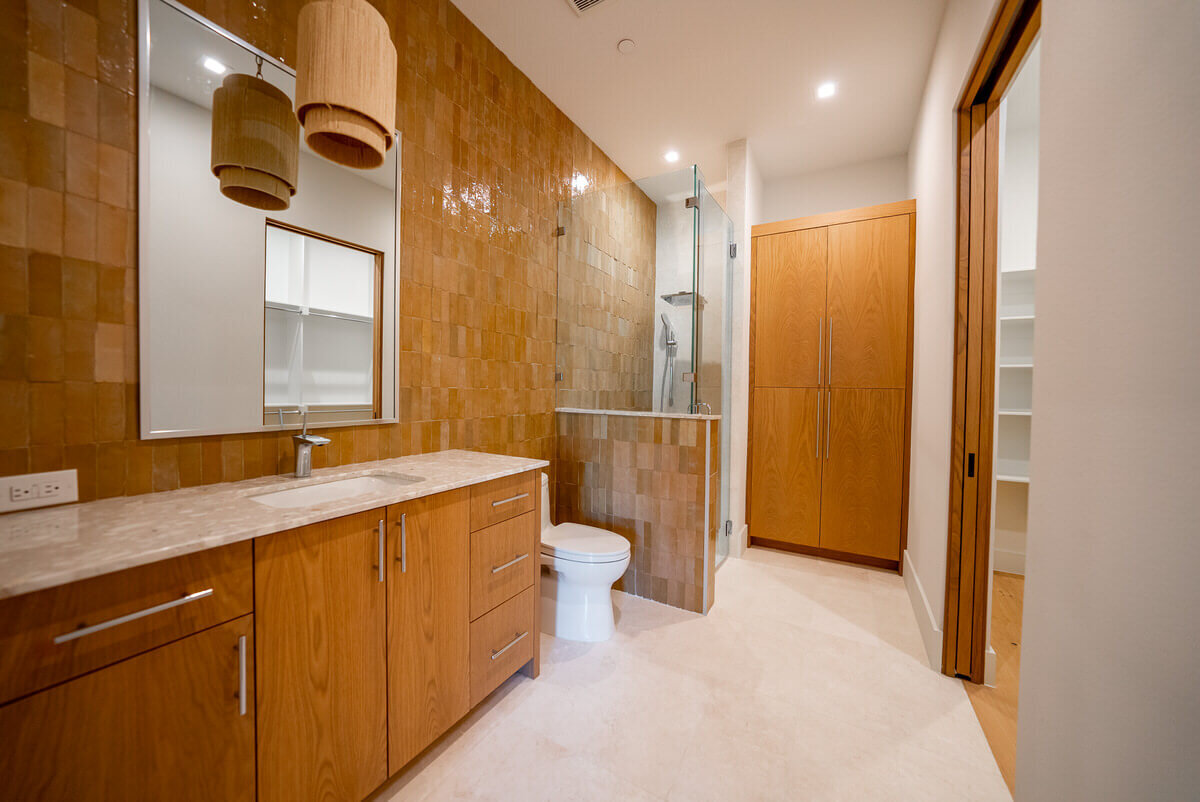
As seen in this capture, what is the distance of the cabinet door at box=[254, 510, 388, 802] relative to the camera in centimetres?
95

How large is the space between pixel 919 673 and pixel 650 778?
131 centimetres

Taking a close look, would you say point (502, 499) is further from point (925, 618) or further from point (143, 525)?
point (925, 618)

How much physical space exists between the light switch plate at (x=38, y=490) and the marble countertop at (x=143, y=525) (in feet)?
0.07

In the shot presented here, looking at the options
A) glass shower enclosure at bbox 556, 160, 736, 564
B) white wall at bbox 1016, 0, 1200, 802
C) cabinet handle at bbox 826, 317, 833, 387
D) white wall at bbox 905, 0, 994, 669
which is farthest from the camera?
cabinet handle at bbox 826, 317, 833, 387

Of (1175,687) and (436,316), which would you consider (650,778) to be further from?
(436,316)

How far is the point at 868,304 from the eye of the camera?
286 cm

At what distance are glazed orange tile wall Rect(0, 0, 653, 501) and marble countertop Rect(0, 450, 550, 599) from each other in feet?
0.40

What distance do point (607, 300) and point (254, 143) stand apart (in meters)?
1.96

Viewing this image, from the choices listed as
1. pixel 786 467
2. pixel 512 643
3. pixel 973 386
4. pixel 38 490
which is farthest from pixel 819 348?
pixel 38 490

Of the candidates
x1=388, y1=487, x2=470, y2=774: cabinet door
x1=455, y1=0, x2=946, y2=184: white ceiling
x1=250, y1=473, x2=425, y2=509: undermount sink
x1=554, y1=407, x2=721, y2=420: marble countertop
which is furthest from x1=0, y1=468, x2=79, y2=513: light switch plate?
x1=455, y1=0, x2=946, y2=184: white ceiling

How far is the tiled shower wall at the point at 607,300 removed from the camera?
276 cm

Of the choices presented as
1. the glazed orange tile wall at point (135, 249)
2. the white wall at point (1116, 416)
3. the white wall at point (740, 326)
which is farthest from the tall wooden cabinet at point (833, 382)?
the white wall at point (1116, 416)

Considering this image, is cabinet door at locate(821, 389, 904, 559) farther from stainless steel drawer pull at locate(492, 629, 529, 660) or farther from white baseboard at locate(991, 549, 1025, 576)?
stainless steel drawer pull at locate(492, 629, 529, 660)

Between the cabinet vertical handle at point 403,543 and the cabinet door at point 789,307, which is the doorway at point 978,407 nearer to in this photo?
the cabinet door at point 789,307
